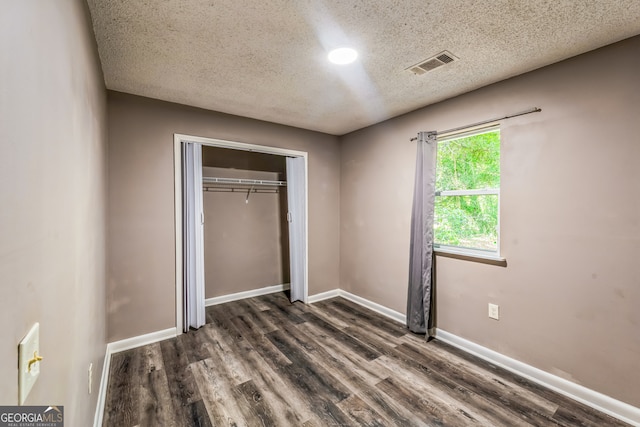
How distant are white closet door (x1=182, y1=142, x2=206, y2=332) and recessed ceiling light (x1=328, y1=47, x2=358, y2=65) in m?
1.75

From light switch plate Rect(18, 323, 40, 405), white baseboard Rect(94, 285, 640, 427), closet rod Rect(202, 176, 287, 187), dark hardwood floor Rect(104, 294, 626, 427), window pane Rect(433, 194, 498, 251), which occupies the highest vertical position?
closet rod Rect(202, 176, 287, 187)

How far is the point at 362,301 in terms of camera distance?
369 cm

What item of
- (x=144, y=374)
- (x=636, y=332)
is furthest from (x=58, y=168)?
(x=636, y=332)

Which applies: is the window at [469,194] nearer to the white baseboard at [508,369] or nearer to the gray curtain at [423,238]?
the gray curtain at [423,238]

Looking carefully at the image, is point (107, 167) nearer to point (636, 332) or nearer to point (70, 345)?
point (70, 345)

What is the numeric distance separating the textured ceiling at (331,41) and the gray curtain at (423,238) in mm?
565

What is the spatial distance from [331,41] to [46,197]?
5.52 ft

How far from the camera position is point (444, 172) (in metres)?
2.85

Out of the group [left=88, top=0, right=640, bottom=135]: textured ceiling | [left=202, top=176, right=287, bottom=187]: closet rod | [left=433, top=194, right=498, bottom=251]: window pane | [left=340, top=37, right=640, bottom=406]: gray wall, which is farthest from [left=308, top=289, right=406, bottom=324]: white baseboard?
[left=88, top=0, right=640, bottom=135]: textured ceiling

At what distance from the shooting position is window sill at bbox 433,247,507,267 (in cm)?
235

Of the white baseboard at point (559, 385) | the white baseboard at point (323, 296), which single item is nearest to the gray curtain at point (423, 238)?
the white baseboard at point (559, 385)

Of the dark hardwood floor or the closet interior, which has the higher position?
the closet interior

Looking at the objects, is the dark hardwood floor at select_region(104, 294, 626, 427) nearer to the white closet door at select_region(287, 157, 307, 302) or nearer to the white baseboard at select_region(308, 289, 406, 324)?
the white baseboard at select_region(308, 289, 406, 324)

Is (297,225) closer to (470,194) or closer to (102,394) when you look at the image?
(470,194)
